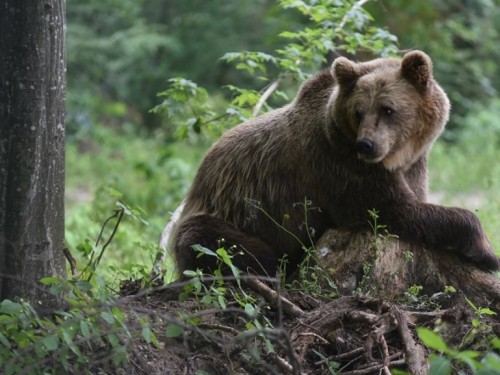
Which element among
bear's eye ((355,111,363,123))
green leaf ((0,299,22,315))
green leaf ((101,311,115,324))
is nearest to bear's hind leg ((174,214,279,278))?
bear's eye ((355,111,363,123))

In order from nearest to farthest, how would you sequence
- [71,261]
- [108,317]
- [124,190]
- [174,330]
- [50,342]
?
[50,342]
[108,317]
[174,330]
[71,261]
[124,190]

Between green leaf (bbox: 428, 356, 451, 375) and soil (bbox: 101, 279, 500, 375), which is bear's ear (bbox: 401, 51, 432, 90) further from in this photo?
green leaf (bbox: 428, 356, 451, 375)

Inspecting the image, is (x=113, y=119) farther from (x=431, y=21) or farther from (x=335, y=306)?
(x=335, y=306)

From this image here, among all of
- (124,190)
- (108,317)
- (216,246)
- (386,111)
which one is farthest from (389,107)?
(124,190)

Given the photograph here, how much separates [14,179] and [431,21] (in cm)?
1110

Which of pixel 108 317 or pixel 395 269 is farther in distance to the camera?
pixel 395 269

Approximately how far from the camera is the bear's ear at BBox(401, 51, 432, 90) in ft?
16.6

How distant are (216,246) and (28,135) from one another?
1.74 meters

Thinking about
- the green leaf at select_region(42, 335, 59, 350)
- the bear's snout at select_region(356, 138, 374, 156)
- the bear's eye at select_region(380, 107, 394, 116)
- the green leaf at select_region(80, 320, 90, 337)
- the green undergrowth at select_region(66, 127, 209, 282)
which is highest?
the bear's eye at select_region(380, 107, 394, 116)

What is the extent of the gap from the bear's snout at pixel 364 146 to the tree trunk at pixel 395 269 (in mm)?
576

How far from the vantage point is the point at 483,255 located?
5.05 m

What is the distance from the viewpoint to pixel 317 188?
546 cm

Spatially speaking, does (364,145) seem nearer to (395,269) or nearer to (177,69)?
(395,269)

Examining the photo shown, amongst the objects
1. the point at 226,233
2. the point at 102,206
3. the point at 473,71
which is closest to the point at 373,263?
the point at 226,233
